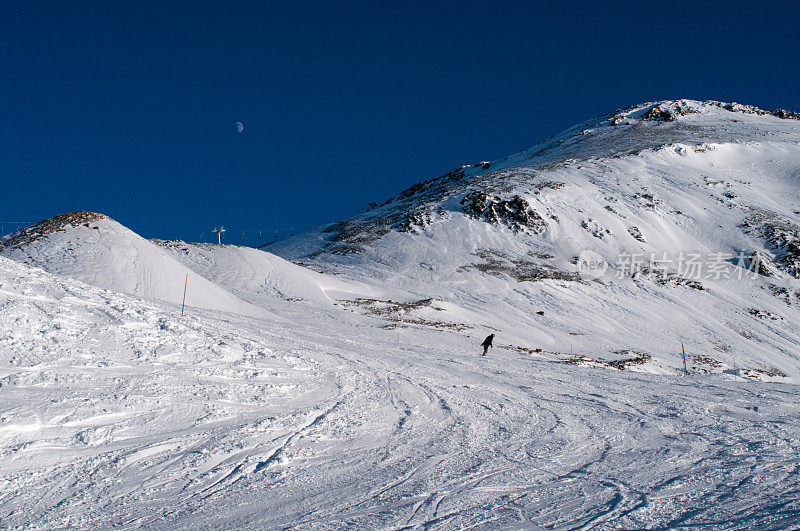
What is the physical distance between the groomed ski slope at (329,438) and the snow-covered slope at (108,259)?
10.00 meters

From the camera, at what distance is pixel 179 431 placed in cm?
730

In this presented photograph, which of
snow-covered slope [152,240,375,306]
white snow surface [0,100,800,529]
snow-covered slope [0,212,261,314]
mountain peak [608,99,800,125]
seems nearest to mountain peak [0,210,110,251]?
snow-covered slope [0,212,261,314]

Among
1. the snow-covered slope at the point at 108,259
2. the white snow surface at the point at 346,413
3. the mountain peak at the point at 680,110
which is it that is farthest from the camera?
the mountain peak at the point at 680,110

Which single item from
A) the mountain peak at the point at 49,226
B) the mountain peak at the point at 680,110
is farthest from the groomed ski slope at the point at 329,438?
the mountain peak at the point at 680,110

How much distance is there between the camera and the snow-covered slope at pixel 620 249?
96.8 feet

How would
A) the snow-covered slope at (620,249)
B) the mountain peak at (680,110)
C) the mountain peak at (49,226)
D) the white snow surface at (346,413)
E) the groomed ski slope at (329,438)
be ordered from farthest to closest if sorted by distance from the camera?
1. the mountain peak at (680,110)
2. the snow-covered slope at (620,249)
3. the mountain peak at (49,226)
4. the white snow surface at (346,413)
5. the groomed ski slope at (329,438)

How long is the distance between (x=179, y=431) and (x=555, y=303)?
30017 millimetres

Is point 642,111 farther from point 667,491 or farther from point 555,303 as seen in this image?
point 667,491

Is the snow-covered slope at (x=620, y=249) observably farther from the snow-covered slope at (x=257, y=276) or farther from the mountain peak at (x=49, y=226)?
the mountain peak at (x=49, y=226)

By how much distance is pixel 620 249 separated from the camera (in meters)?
47.0

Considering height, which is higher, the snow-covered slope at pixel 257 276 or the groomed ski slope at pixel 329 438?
the snow-covered slope at pixel 257 276

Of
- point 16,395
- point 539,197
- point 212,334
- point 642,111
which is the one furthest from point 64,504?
point 642,111

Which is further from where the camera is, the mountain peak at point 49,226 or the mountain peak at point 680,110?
the mountain peak at point 680,110

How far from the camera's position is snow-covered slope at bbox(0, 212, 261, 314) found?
23.5 m
